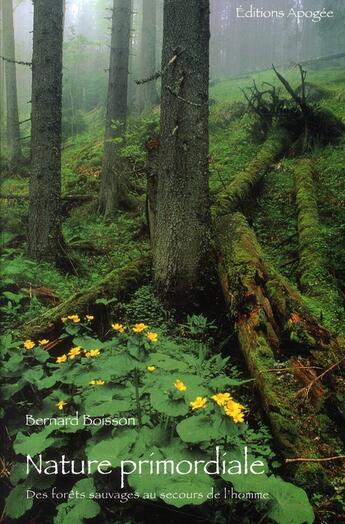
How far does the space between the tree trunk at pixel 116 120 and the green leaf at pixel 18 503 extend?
7030 mm

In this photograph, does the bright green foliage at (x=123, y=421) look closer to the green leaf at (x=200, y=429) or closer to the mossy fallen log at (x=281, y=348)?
the green leaf at (x=200, y=429)

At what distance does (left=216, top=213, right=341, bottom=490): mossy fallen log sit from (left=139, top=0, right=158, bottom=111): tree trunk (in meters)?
12.4

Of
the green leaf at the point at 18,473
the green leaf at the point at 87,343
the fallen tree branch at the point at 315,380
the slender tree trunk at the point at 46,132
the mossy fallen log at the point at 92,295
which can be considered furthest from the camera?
the slender tree trunk at the point at 46,132

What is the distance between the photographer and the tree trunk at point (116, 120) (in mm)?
9125

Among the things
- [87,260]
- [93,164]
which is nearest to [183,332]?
[87,260]

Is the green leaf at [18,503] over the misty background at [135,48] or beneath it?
beneath

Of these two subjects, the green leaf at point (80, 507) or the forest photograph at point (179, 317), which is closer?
the green leaf at point (80, 507)

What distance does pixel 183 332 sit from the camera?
14.0ft

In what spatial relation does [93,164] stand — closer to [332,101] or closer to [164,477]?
[332,101]

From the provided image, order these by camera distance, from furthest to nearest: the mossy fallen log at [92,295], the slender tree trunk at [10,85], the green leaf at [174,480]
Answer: the slender tree trunk at [10,85], the mossy fallen log at [92,295], the green leaf at [174,480]

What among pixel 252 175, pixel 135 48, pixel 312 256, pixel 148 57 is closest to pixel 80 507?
pixel 312 256

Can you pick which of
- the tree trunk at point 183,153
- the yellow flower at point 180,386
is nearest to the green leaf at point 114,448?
the yellow flower at point 180,386

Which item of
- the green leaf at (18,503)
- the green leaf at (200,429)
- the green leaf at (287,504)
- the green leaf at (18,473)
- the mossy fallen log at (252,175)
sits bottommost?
the green leaf at (18,503)

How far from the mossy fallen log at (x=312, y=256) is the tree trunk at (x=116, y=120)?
12.3ft
